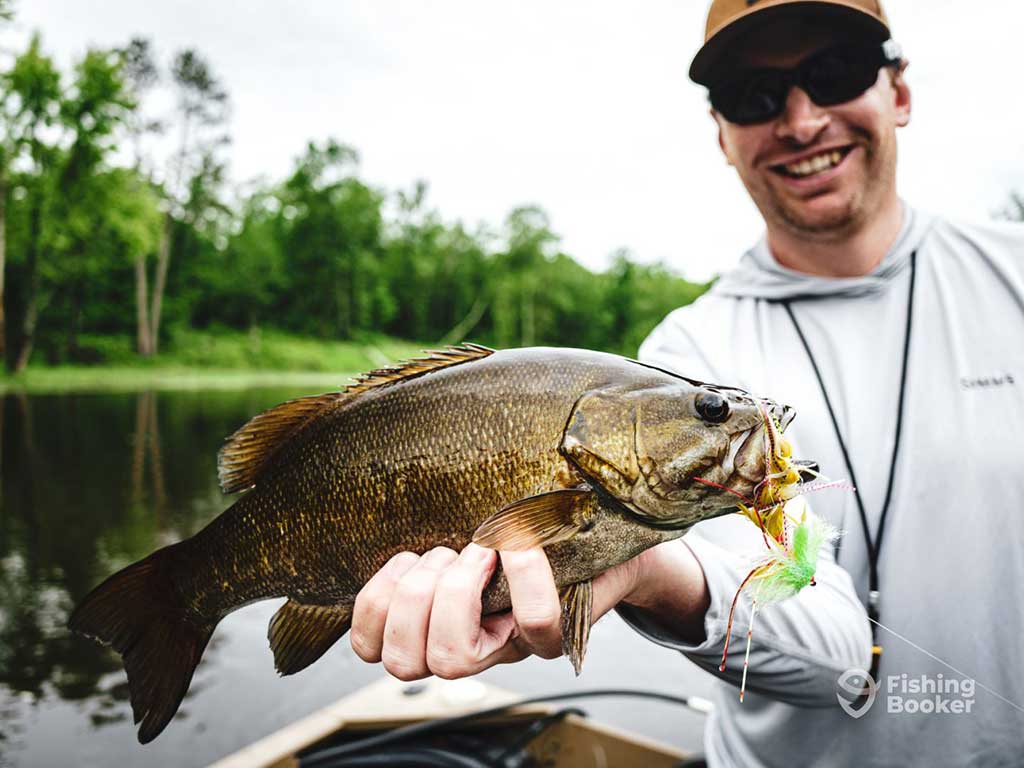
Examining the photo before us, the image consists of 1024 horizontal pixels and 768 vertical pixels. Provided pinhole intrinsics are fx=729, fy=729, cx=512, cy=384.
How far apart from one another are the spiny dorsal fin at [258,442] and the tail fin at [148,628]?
29 centimetres

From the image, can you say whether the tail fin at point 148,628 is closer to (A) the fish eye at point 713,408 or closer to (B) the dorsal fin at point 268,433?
(B) the dorsal fin at point 268,433

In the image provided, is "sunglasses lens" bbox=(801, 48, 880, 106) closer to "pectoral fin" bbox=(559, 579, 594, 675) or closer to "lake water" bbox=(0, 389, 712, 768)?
"pectoral fin" bbox=(559, 579, 594, 675)

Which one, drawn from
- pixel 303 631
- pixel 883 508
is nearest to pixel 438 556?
pixel 303 631

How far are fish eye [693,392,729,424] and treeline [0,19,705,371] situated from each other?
1775 centimetres

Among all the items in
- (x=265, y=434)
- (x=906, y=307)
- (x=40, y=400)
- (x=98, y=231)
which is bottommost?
(x=40, y=400)

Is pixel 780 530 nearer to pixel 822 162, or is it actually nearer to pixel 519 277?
pixel 822 162

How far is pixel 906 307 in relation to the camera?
Result: 2.89 metres

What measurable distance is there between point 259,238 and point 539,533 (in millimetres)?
51638

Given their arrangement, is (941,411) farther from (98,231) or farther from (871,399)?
(98,231)

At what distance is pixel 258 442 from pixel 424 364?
1.74ft

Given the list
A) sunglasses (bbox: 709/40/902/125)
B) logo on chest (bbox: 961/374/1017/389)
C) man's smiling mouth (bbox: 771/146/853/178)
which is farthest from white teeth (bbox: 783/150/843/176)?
logo on chest (bbox: 961/374/1017/389)

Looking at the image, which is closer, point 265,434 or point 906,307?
point 265,434

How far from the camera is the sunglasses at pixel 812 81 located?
9.09 ft

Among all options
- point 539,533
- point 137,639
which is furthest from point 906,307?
point 137,639
